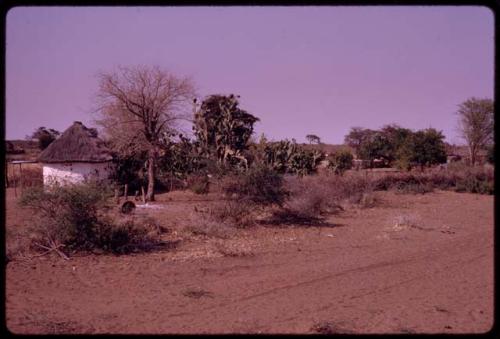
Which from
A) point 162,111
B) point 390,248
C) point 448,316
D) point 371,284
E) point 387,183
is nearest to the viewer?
point 448,316

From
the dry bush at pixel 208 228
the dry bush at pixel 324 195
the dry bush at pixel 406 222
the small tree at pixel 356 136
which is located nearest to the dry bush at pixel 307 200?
the dry bush at pixel 324 195

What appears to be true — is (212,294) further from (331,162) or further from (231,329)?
(331,162)

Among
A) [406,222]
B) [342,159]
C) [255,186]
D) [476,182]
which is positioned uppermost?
[342,159]

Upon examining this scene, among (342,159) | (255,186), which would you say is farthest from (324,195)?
(342,159)

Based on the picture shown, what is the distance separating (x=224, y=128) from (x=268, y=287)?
18513 mm

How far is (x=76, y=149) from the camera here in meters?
25.5

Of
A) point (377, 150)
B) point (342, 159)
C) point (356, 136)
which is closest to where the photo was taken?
point (342, 159)

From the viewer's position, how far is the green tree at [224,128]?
82.5ft

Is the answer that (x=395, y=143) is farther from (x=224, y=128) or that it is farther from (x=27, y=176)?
(x=27, y=176)

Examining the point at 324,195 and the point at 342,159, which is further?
the point at 342,159

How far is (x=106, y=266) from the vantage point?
9.10m

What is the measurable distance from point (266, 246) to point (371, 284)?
3913mm

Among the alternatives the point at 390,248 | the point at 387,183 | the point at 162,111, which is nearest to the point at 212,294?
the point at 390,248

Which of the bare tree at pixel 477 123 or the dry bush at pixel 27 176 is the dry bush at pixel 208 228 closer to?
the dry bush at pixel 27 176
